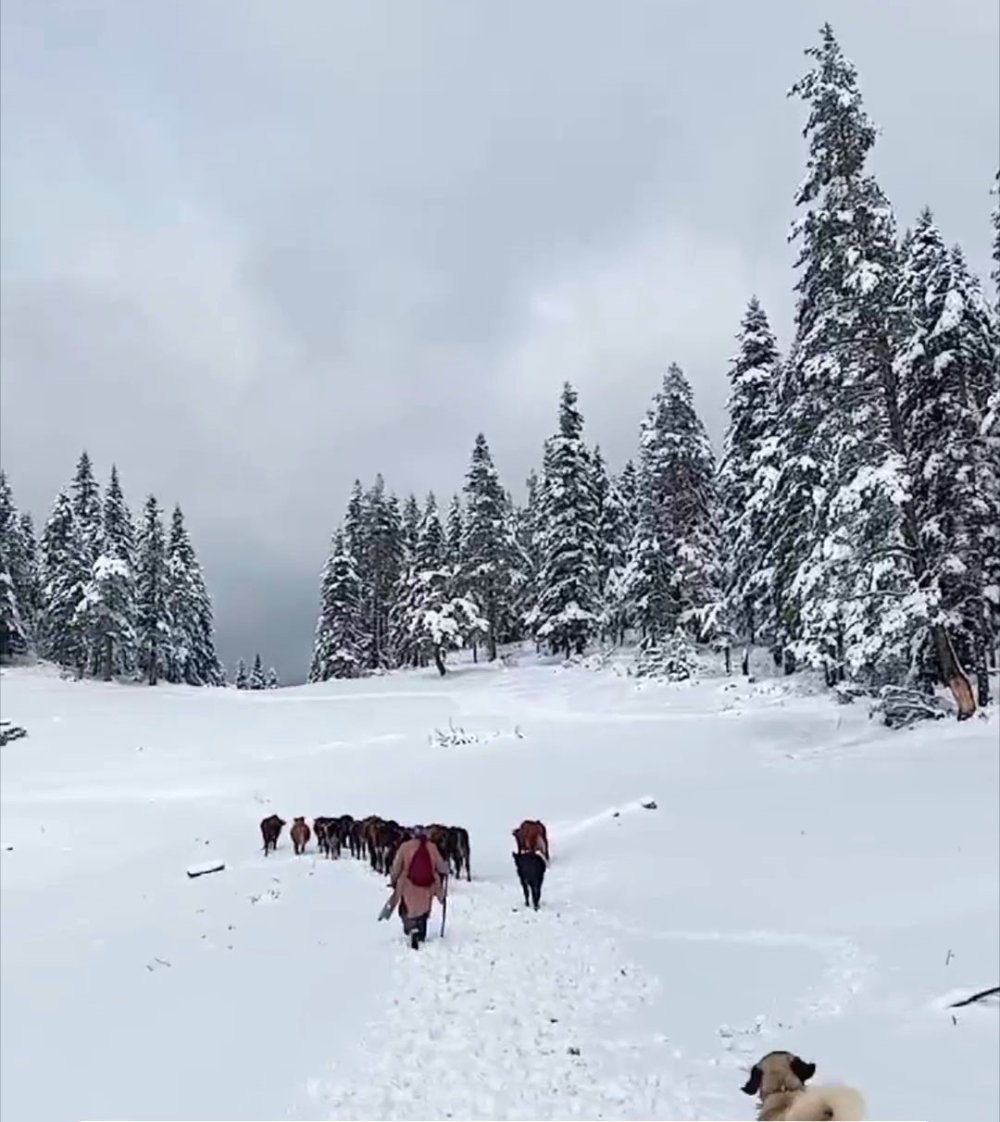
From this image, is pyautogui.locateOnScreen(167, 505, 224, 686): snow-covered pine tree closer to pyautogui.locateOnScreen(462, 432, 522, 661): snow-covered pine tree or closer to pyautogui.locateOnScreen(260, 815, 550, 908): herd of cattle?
pyautogui.locateOnScreen(462, 432, 522, 661): snow-covered pine tree

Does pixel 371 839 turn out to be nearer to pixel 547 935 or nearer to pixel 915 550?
pixel 547 935

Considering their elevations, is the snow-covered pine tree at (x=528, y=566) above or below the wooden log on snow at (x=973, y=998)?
above

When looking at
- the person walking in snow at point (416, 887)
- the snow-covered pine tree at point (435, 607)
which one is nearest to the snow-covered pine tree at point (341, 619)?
the snow-covered pine tree at point (435, 607)

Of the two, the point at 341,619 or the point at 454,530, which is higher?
the point at 454,530

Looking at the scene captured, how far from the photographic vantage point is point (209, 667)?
283 ft

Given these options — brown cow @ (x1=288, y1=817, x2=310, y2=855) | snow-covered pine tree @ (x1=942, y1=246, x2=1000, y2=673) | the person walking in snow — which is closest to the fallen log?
brown cow @ (x1=288, y1=817, x2=310, y2=855)

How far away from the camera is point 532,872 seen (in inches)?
618

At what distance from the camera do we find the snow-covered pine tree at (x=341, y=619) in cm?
7088

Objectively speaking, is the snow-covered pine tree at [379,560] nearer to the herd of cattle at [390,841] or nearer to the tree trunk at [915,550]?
the herd of cattle at [390,841]

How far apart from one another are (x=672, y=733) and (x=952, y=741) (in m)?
10.1

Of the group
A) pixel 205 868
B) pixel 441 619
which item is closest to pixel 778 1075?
pixel 205 868

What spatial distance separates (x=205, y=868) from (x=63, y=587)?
53.7 metres

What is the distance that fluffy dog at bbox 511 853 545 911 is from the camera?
1567 cm

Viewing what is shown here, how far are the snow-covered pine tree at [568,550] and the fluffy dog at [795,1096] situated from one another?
50002 millimetres
